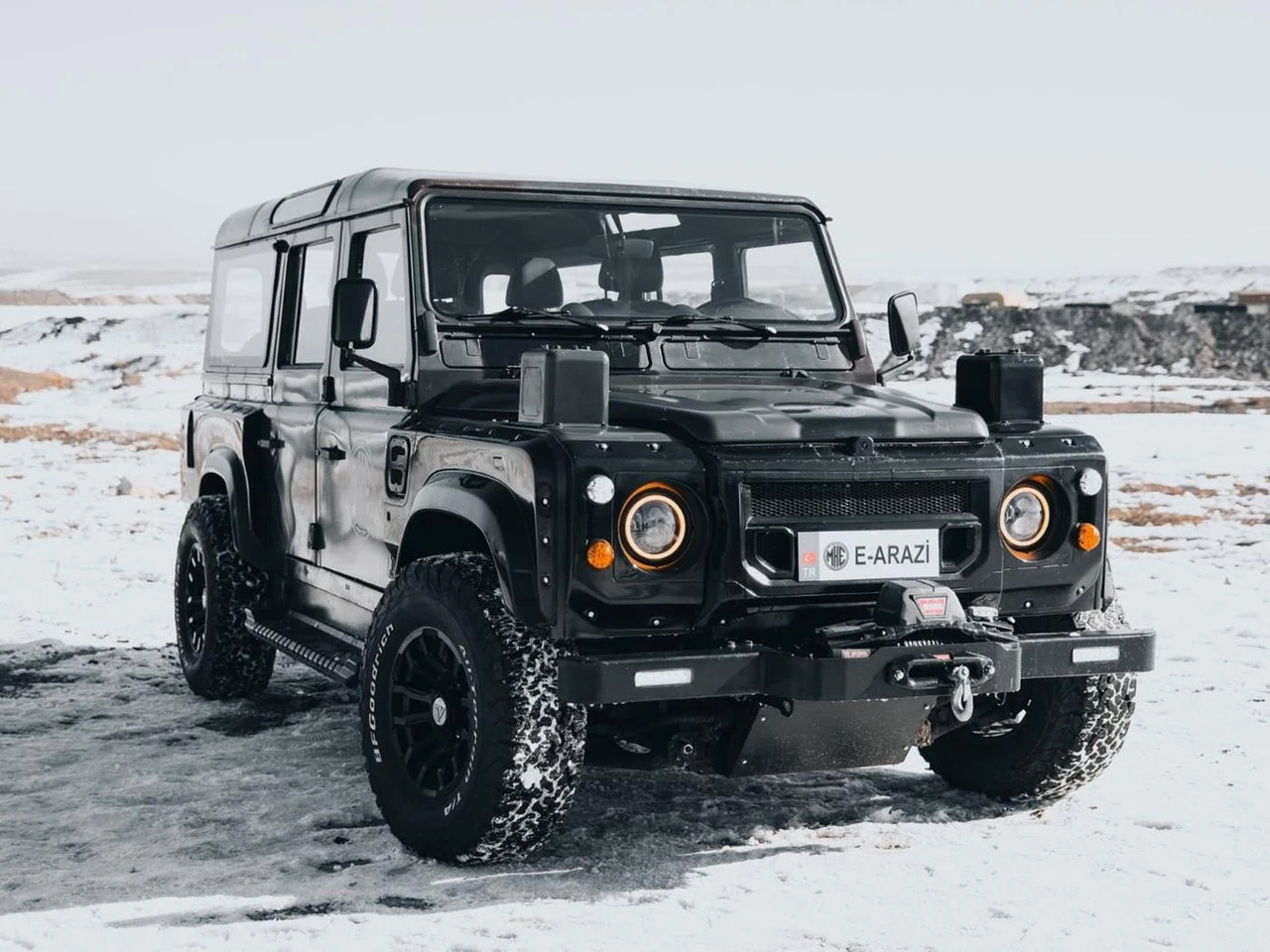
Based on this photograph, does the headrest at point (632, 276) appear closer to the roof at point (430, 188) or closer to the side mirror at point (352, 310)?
the roof at point (430, 188)

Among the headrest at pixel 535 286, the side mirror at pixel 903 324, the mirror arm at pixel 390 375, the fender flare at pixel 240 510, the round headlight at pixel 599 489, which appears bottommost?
the fender flare at pixel 240 510

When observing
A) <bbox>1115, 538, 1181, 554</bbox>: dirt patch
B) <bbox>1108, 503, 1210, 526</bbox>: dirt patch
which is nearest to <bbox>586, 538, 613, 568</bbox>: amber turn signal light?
<bbox>1115, 538, 1181, 554</bbox>: dirt patch

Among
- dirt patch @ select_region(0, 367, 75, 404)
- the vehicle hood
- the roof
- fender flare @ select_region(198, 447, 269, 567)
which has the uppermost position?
the roof

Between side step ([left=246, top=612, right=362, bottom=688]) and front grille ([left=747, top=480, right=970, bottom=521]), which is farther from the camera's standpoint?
side step ([left=246, top=612, right=362, bottom=688])

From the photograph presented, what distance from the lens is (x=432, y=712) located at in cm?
474

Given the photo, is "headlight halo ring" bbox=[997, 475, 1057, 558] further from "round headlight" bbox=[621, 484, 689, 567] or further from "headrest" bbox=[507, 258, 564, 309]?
"headrest" bbox=[507, 258, 564, 309]

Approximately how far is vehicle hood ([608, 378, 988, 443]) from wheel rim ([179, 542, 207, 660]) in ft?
9.19

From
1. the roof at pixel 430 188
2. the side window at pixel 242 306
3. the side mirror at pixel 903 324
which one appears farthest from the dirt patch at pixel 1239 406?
the roof at pixel 430 188

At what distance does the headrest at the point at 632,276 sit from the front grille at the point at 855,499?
1355 mm

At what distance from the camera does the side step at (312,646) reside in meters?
5.50

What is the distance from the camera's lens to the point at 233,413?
687 centimetres

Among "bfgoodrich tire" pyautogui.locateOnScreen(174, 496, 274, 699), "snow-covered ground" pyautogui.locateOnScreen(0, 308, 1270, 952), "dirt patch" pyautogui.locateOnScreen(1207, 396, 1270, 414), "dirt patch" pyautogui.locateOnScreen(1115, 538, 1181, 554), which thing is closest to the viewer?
"snow-covered ground" pyautogui.locateOnScreen(0, 308, 1270, 952)

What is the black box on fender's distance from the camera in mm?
5133

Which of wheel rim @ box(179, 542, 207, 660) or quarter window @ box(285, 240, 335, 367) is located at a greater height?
quarter window @ box(285, 240, 335, 367)
